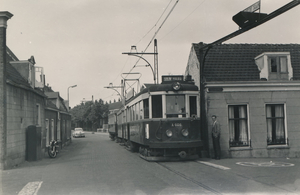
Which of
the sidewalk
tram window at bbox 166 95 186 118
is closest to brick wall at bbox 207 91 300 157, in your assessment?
tram window at bbox 166 95 186 118

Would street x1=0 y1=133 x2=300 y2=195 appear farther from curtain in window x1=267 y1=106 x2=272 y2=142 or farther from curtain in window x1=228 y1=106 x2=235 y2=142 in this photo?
curtain in window x1=267 y1=106 x2=272 y2=142

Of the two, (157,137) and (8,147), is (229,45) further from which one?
(8,147)

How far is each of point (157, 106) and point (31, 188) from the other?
614 centimetres

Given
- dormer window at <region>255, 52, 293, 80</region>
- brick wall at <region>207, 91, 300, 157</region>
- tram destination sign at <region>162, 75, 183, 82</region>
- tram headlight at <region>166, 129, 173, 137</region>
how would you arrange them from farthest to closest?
1. dormer window at <region>255, 52, 293, 80</region>
2. brick wall at <region>207, 91, 300, 157</region>
3. tram destination sign at <region>162, 75, 183, 82</region>
4. tram headlight at <region>166, 129, 173, 137</region>

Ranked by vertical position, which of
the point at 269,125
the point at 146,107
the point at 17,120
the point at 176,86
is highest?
the point at 176,86

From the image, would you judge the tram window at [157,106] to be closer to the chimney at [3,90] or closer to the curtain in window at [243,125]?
the curtain in window at [243,125]

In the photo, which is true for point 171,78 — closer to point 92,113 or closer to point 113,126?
point 113,126

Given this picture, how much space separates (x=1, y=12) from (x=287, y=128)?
1282 centimetres

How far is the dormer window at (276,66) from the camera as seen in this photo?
580 inches

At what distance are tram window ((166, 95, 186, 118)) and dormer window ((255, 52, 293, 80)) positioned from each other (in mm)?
4883

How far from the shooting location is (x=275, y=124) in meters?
14.2

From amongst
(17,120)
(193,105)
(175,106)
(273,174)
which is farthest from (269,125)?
(17,120)

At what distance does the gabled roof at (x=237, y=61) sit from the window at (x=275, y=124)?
5.34 ft

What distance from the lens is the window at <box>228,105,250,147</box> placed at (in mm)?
13938
